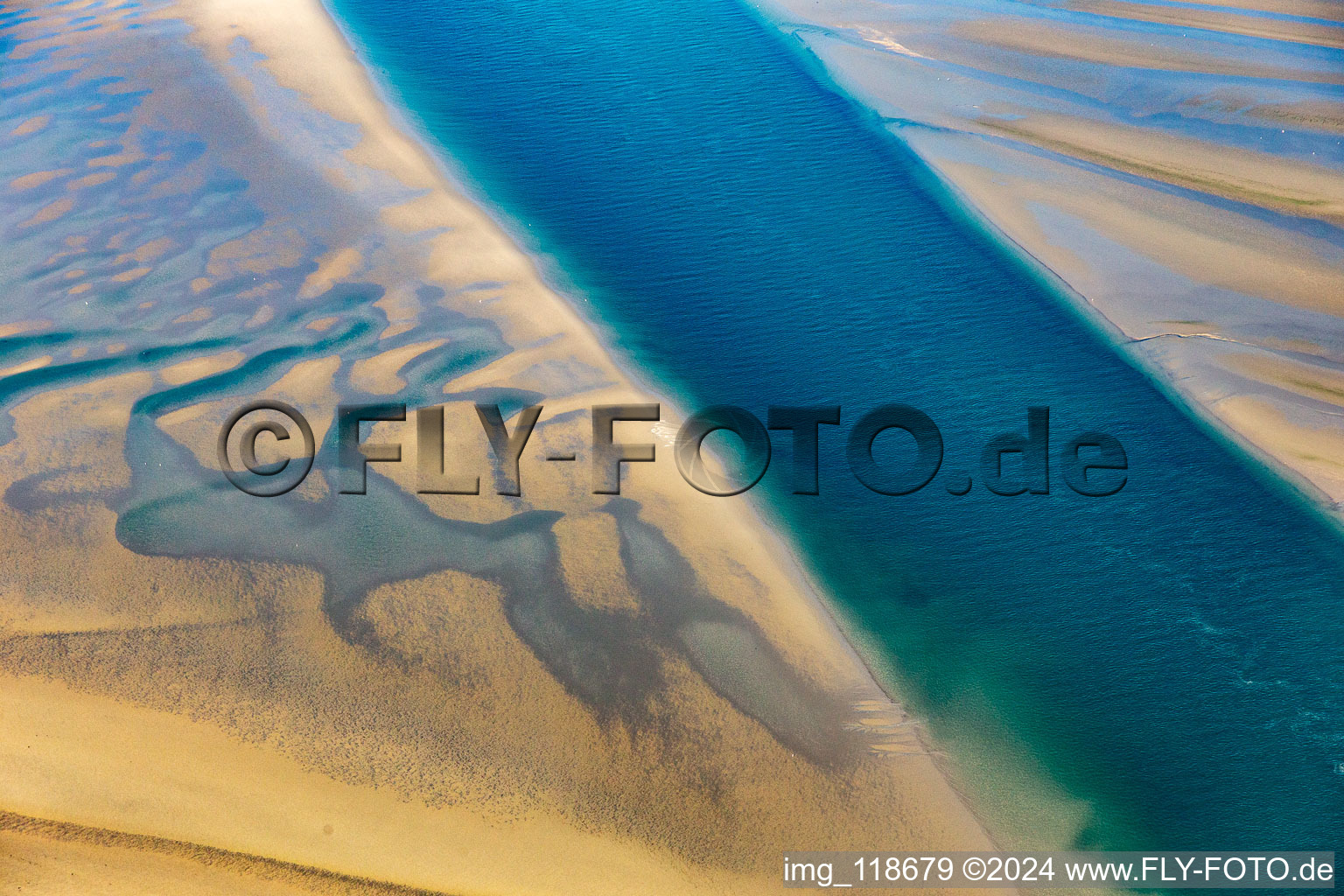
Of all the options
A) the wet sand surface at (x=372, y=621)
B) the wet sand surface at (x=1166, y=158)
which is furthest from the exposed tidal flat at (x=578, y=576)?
the wet sand surface at (x=1166, y=158)

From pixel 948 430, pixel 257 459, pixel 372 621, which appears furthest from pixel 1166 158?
pixel 257 459

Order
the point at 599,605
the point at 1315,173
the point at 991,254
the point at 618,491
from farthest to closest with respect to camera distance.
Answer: the point at 1315,173 < the point at 991,254 < the point at 618,491 < the point at 599,605

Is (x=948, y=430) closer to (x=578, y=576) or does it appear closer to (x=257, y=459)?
(x=578, y=576)

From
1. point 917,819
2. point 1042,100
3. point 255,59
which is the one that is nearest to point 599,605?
point 917,819

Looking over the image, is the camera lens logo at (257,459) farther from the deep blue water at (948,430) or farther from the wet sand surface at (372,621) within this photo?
the deep blue water at (948,430)

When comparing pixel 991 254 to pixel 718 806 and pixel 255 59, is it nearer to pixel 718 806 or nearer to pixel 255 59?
pixel 718 806

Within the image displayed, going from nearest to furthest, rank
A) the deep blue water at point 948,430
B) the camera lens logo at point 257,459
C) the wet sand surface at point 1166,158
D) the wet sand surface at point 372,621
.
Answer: the wet sand surface at point 372,621, the deep blue water at point 948,430, the camera lens logo at point 257,459, the wet sand surface at point 1166,158
